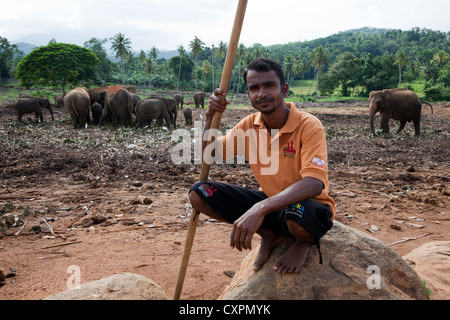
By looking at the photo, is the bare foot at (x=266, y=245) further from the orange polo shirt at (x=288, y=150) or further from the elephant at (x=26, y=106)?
the elephant at (x=26, y=106)

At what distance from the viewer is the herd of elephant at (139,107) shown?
46.2 feet

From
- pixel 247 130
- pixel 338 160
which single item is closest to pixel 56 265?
pixel 247 130

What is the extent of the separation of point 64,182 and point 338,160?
6.61 meters

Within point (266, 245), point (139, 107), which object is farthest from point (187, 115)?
point (266, 245)

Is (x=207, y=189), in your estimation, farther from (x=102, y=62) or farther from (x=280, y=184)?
(x=102, y=62)

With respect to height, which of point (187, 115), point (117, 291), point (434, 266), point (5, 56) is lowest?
point (434, 266)

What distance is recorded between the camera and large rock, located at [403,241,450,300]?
9.33 feet

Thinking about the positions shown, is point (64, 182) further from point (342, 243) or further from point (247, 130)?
point (342, 243)

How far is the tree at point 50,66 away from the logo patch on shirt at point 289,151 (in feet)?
89.9

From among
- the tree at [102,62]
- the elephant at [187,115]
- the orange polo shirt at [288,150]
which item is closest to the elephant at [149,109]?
the elephant at [187,115]

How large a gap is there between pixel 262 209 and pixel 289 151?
0.66 meters

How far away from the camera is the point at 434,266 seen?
10.6 feet

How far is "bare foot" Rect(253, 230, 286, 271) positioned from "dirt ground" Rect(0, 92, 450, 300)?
0.87 metres

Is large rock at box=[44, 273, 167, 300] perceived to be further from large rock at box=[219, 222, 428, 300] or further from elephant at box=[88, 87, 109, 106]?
elephant at box=[88, 87, 109, 106]
